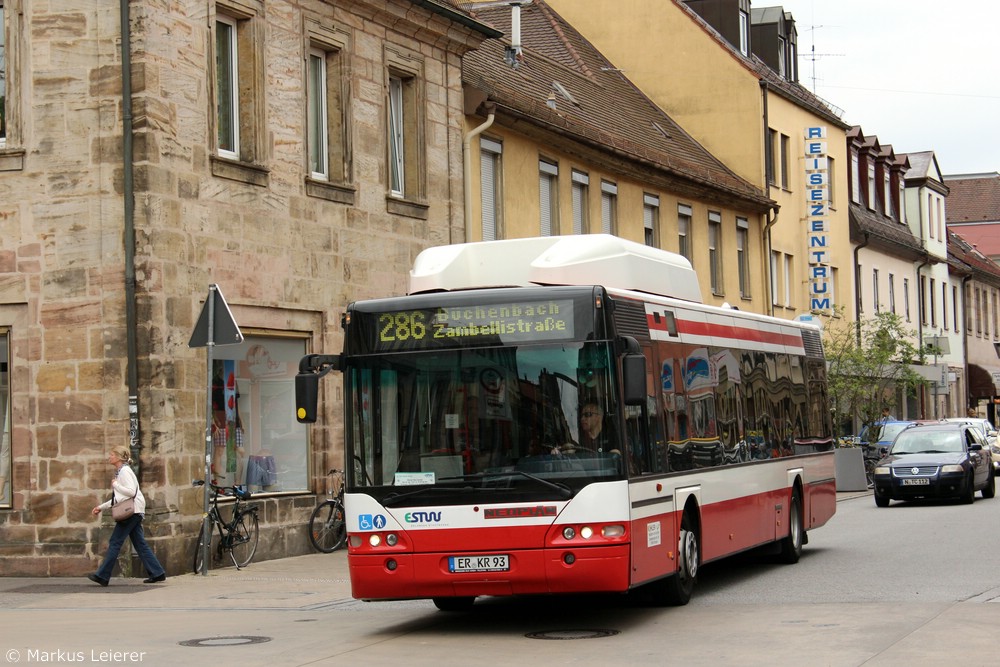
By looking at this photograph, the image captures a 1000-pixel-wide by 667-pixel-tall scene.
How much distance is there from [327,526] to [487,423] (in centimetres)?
950

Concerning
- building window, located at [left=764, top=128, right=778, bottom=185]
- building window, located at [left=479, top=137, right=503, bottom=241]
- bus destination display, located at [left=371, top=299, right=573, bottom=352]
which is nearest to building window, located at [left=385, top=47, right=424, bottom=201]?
building window, located at [left=479, top=137, right=503, bottom=241]

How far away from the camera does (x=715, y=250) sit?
40125 mm

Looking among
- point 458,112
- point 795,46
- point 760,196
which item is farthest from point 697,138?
point 458,112

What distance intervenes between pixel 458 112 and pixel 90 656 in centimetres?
1553

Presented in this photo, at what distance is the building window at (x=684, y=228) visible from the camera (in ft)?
123

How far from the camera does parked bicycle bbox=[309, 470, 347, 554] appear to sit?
21125 millimetres

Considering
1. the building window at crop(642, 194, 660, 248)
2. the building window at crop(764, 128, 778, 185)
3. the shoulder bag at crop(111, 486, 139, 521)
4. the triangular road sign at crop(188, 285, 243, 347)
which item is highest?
the building window at crop(764, 128, 778, 185)

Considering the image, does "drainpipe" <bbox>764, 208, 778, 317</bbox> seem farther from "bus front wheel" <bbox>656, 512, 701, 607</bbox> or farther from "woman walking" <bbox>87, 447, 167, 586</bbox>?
"bus front wheel" <bbox>656, 512, 701, 607</bbox>

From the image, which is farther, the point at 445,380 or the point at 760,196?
the point at 760,196

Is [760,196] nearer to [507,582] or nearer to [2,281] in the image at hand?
[2,281]

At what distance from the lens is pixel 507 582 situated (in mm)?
12211

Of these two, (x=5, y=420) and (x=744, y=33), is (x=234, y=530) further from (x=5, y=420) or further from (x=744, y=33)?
(x=744, y=33)

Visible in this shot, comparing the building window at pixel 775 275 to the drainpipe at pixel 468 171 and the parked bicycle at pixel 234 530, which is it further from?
the parked bicycle at pixel 234 530

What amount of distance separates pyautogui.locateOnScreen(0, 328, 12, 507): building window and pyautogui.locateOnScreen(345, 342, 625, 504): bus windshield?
751 centimetres
